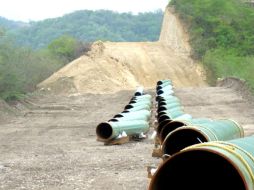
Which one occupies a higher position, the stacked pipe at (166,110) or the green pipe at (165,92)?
the stacked pipe at (166,110)

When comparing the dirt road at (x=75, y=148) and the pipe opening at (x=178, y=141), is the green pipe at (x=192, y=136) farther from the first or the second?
the dirt road at (x=75, y=148)

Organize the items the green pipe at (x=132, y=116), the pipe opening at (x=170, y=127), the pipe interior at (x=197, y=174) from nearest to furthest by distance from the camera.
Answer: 1. the pipe interior at (x=197, y=174)
2. the pipe opening at (x=170, y=127)
3. the green pipe at (x=132, y=116)

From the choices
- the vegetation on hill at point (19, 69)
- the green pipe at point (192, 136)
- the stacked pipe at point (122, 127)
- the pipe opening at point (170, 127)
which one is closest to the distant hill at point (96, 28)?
the vegetation on hill at point (19, 69)

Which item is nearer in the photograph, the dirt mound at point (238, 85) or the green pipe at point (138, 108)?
the green pipe at point (138, 108)

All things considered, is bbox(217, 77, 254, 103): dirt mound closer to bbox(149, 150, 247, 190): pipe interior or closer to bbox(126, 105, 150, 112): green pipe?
bbox(126, 105, 150, 112): green pipe

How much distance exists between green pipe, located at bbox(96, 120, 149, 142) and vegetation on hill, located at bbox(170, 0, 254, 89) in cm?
2853

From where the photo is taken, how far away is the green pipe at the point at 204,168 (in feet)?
17.3

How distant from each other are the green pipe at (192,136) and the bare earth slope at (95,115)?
114 cm

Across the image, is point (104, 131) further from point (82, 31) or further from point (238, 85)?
point (82, 31)

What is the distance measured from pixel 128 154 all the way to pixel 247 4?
165 ft

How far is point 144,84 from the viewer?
48.2 meters

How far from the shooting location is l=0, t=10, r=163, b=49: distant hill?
112 metres

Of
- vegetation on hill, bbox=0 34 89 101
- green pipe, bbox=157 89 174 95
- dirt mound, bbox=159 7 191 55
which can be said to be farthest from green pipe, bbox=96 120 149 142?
dirt mound, bbox=159 7 191 55

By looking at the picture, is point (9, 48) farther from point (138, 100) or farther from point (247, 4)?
point (247, 4)
